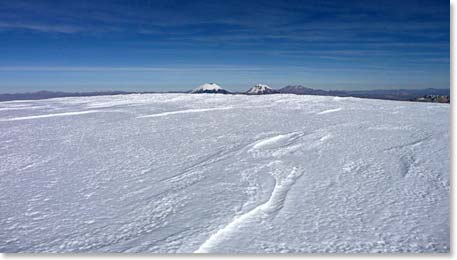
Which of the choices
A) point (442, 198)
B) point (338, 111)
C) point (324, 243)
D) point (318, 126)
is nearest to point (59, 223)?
point (324, 243)

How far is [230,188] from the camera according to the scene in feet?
7.59

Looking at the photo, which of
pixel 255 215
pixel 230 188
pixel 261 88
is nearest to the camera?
pixel 255 215

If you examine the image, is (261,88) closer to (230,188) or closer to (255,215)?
(230,188)

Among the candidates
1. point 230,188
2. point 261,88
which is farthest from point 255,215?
point 261,88

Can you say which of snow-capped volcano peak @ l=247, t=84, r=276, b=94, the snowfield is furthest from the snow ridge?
snow-capped volcano peak @ l=247, t=84, r=276, b=94

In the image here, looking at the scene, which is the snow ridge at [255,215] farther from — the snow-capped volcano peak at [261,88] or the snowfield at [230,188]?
the snow-capped volcano peak at [261,88]

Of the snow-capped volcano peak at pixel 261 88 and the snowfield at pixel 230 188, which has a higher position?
the snow-capped volcano peak at pixel 261 88

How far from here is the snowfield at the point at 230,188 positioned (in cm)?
180

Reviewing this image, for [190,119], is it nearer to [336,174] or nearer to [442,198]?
[336,174]

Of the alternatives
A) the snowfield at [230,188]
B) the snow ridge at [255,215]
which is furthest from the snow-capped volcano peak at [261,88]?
the snow ridge at [255,215]

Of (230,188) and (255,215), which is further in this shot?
(230,188)

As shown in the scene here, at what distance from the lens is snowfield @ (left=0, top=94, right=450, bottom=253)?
180cm

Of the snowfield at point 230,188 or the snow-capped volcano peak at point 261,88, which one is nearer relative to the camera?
the snowfield at point 230,188

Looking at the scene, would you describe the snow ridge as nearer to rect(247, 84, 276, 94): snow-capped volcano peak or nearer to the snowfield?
the snowfield
